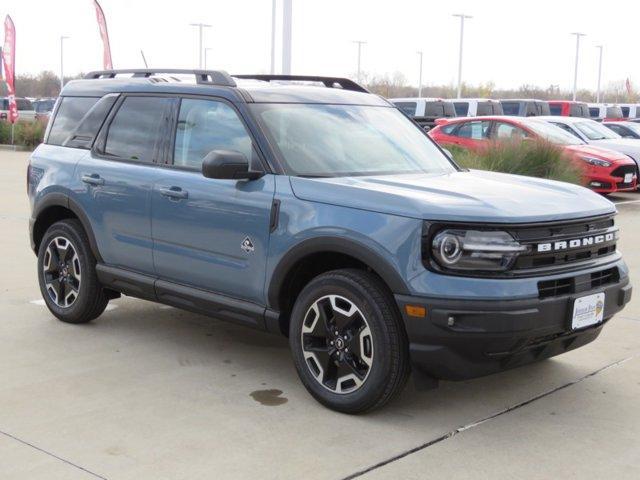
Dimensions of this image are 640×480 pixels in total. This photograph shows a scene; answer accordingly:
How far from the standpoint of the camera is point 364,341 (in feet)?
14.5

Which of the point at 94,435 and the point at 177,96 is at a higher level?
the point at 177,96

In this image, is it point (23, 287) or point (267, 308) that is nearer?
point (267, 308)

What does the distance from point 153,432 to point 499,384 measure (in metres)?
2.08

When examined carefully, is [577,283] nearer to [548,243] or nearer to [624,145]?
[548,243]

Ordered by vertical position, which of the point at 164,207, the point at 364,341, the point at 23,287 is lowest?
the point at 23,287

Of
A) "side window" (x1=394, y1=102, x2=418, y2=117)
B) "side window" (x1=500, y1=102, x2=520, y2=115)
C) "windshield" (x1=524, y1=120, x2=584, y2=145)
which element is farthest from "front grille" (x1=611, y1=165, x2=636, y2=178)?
"side window" (x1=500, y1=102, x2=520, y2=115)

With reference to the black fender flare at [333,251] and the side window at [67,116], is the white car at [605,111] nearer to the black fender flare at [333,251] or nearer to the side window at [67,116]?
the side window at [67,116]

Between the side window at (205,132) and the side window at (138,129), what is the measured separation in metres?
0.20

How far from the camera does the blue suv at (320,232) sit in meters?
4.13

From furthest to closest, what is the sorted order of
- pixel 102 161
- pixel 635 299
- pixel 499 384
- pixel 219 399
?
1. pixel 635 299
2. pixel 102 161
3. pixel 499 384
4. pixel 219 399

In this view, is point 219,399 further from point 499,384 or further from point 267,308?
point 499,384

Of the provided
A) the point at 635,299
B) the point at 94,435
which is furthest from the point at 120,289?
the point at 635,299

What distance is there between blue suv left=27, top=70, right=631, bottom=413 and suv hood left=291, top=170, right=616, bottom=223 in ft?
0.04

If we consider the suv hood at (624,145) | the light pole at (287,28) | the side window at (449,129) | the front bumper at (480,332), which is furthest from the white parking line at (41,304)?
the suv hood at (624,145)
